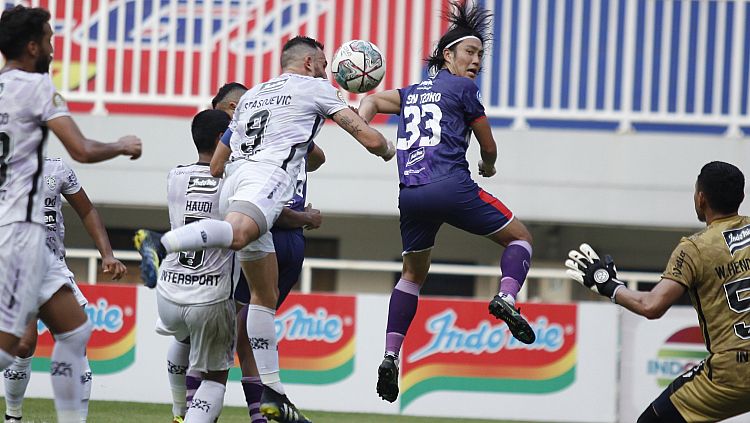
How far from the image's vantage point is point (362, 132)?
709 centimetres

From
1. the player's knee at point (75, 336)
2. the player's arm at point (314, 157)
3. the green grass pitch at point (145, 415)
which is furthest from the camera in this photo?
the green grass pitch at point (145, 415)

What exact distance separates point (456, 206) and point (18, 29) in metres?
2.88

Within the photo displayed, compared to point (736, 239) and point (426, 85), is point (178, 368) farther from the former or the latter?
point (736, 239)

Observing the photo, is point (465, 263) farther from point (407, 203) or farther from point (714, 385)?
point (714, 385)

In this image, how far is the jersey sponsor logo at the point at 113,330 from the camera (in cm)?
1232

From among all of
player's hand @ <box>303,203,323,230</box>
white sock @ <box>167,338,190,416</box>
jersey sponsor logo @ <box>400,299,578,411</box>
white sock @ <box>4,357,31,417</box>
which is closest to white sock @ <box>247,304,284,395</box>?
player's hand @ <box>303,203,323,230</box>

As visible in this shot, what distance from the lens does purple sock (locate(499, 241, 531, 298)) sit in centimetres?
768

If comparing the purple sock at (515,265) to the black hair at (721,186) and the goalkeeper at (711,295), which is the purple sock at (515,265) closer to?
the goalkeeper at (711,295)

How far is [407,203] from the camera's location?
7.82m

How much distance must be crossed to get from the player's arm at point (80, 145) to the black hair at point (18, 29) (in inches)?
17.6

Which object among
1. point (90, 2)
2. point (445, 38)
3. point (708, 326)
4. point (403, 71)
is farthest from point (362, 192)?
point (708, 326)

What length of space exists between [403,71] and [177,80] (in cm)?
271

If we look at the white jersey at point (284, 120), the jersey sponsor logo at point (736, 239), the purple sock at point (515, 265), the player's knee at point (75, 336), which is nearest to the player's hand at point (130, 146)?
the player's knee at point (75, 336)

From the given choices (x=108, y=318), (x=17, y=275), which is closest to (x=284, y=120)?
(x=17, y=275)
